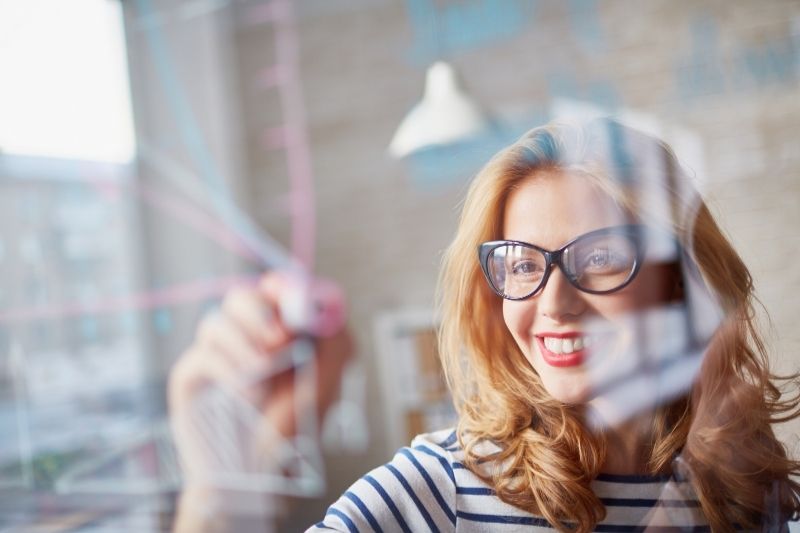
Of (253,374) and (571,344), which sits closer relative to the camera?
(571,344)

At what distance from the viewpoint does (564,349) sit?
473 millimetres

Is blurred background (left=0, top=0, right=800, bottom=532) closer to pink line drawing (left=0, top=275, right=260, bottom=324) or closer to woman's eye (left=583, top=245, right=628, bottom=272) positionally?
pink line drawing (left=0, top=275, right=260, bottom=324)

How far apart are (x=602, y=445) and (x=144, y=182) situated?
0.89 metres

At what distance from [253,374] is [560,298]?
77 cm

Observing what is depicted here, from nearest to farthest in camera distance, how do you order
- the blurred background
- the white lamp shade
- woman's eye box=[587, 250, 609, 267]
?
woman's eye box=[587, 250, 609, 267], the white lamp shade, the blurred background

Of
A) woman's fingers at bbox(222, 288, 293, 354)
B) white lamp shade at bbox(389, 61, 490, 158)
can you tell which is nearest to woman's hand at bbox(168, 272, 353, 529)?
woman's fingers at bbox(222, 288, 293, 354)

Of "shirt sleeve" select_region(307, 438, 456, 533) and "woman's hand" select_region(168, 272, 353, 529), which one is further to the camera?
"woman's hand" select_region(168, 272, 353, 529)

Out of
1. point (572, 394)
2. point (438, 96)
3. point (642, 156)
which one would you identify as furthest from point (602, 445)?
point (438, 96)

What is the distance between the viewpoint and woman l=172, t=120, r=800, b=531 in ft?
1.52

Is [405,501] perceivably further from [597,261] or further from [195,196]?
[195,196]

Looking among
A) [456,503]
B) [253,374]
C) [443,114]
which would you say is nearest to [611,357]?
[456,503]

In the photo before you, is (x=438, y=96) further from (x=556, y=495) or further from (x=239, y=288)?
(x=239, y=288)

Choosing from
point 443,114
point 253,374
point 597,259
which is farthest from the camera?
point 253,374

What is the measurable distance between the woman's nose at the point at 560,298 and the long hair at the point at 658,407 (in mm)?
43
